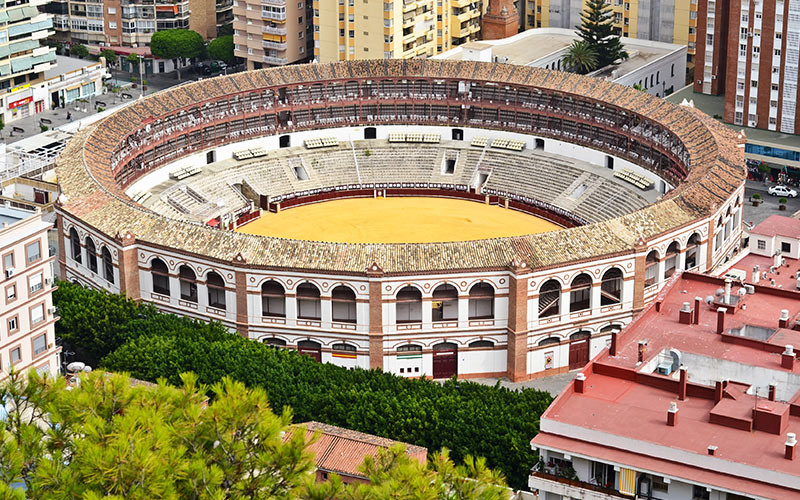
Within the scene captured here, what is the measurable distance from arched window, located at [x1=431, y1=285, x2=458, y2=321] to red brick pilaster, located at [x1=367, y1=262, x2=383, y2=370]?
14.4 feet

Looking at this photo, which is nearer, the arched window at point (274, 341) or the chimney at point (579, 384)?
the chimney at point (579, 384)

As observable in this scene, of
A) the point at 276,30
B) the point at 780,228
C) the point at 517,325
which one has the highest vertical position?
the point at 276,30

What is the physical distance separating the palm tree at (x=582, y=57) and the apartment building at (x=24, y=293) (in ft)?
319

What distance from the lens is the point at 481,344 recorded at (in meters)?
120

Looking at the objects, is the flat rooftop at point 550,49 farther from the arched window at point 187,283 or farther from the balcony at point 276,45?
the arched window at point 187,283

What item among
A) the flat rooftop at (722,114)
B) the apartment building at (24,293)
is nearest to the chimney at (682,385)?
the apartment building at (24,293)

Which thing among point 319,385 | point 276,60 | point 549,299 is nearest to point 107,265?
point 319,385

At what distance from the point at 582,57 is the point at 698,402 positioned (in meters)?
107

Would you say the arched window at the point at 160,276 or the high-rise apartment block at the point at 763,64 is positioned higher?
the high-rise apartment block at the point at 763,64

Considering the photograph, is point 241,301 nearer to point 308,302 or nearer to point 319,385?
point 308,302

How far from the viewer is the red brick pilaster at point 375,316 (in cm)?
11531

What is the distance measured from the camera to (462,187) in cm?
16225

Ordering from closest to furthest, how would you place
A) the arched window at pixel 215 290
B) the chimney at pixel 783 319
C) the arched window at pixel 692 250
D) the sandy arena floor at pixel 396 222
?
the chimney at pixel 783 319 < the arched window at pixel 215 290 < the arched window at pixel 692 250 < the sandy arena floor at pixel 396 222

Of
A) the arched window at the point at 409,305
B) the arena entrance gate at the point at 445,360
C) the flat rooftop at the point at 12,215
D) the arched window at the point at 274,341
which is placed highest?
the flat rooftop at the point at 12,215
